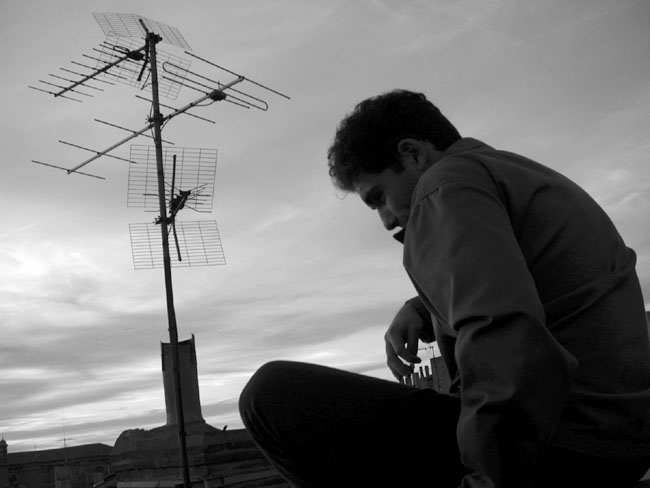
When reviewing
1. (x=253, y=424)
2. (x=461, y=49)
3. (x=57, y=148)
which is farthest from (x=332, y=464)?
(x=57, y=148)

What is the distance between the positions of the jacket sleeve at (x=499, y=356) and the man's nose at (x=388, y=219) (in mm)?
401

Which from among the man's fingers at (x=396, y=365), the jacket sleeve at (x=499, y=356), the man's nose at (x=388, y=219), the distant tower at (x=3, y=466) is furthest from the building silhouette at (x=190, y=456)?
the distant tower at (x=3, y=466)

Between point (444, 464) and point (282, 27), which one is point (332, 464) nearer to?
point (444, 464)

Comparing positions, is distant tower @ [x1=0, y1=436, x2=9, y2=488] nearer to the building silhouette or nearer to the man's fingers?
the building silhouette

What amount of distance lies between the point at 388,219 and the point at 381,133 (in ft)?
0.60

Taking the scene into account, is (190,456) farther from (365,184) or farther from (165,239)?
(365,184)

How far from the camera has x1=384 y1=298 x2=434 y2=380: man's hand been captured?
4.84 ft

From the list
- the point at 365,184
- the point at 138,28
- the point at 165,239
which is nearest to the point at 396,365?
the point at 365,184

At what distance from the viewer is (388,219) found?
1.27 meters

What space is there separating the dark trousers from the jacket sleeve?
0.30m

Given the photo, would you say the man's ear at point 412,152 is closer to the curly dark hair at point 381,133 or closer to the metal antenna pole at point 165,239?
the curly dark hair at point 381,133

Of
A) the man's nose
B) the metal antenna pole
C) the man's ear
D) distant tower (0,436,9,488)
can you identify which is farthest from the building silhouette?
distant tower (0,436,9,488)

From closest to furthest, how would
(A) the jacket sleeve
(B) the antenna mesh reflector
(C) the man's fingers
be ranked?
1. (A) the jacket sleeve
2. (C) the man's fingers
3. (B) the antenna mesh reflector

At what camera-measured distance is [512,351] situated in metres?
0.77
